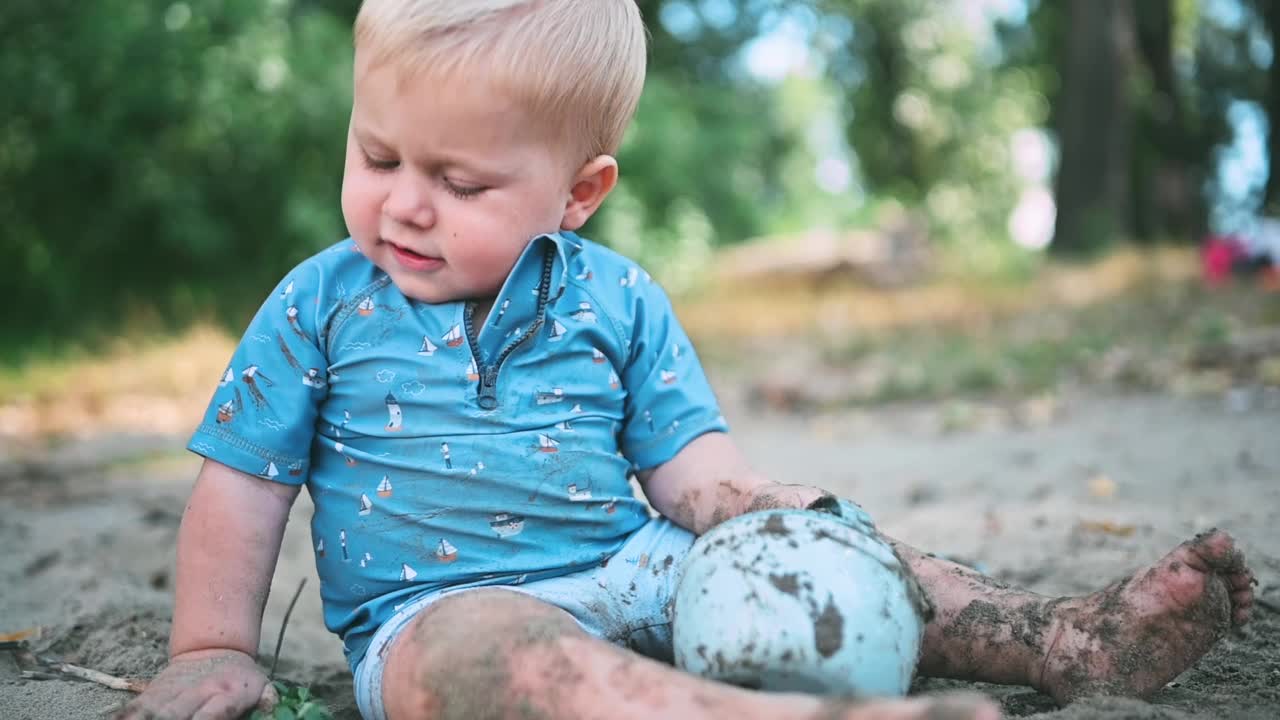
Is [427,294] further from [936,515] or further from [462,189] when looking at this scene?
[936,515]

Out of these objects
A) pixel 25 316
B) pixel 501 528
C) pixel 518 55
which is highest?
pixel 518 55

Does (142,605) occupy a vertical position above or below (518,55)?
below

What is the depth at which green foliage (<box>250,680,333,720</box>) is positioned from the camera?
6.27ft

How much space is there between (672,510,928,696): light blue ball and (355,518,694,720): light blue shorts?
0.28 metres

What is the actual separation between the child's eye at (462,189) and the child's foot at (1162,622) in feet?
4.21

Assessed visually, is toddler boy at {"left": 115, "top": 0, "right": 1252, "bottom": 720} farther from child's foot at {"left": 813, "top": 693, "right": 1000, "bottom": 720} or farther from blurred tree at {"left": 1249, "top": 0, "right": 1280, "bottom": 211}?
blurred tree at {"left": 1249, "top": 0, "right": 1280, "bottom": 211}

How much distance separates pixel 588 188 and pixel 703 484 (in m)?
0.62

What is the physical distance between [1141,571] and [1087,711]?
34cm

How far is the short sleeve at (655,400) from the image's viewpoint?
2.31 meters

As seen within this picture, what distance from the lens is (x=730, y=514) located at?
221 cm

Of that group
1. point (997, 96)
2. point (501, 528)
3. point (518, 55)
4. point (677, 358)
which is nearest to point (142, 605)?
point (501, 528)

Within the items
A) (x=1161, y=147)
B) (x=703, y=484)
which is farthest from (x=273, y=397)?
(x=1161, y=147)

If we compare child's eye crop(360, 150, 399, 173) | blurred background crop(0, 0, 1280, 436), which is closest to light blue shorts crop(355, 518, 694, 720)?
child's eye crop(360, 150, 399, 173)

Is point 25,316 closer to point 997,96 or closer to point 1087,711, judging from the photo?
point 1087,711
